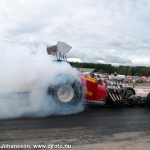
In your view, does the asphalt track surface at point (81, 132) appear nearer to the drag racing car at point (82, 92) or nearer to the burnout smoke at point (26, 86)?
the burnout smoke at point (26, 86)

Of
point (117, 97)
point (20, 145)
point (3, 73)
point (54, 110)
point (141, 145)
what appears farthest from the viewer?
point (117, 97)

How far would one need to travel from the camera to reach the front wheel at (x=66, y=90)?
631 cm

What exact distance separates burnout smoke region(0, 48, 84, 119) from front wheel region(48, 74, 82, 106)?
124 mm

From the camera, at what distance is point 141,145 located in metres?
4.05

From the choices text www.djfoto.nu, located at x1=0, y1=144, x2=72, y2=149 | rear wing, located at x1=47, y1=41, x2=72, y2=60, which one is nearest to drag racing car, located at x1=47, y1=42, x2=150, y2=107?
rear wing, located at x1=47, y1=41, x2=72, y2=60

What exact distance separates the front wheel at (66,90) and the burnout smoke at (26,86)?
12cm

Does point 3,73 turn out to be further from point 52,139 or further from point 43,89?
point 52,139

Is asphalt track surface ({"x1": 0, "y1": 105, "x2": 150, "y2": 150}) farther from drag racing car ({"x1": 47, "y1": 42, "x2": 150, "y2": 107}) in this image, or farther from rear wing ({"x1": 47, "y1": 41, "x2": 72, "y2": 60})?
rear wing ({"x1": 47, "y1": 41, "x2": 72, "y2": 60})

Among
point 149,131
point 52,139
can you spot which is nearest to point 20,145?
point 52,139

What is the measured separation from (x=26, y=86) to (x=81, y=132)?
2174mm

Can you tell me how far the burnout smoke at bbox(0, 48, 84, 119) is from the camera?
230 inches

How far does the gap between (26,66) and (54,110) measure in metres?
1.44

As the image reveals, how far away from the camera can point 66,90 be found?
6598mm

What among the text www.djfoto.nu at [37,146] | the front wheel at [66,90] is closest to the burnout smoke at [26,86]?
the front wheel at [66,90]
